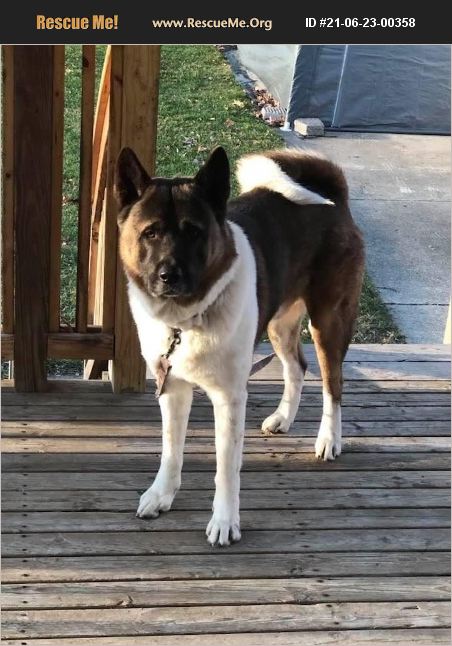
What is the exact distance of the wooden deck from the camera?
107 inches

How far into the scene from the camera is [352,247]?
3627mm

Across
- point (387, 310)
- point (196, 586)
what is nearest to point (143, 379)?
point (196, 586)

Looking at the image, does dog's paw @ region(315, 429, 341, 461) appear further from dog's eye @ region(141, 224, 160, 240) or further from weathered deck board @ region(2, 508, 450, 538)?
dog's eye @ region(141, 224, 160, 240)

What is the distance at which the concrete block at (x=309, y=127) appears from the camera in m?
8.77

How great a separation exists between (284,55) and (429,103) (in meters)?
1.63

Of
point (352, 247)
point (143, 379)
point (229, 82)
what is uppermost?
point (352, 247)

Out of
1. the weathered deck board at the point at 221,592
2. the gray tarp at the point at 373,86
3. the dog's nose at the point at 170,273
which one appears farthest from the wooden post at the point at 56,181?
the gray tarp at the point at 373,86

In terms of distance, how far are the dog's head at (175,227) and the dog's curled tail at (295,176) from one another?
1.91 feet

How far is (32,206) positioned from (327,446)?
1.60 m

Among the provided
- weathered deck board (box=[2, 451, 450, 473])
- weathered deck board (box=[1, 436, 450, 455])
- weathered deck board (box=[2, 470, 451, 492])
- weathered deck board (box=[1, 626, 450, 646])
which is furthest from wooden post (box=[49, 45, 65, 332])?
weathered deck board (box=[1, 626, 450, 646])

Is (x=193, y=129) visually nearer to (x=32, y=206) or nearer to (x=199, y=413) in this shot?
(x=32, y=206)

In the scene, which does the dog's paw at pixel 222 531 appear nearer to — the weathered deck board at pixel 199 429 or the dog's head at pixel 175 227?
the weathered deck board at pixel 199 429
